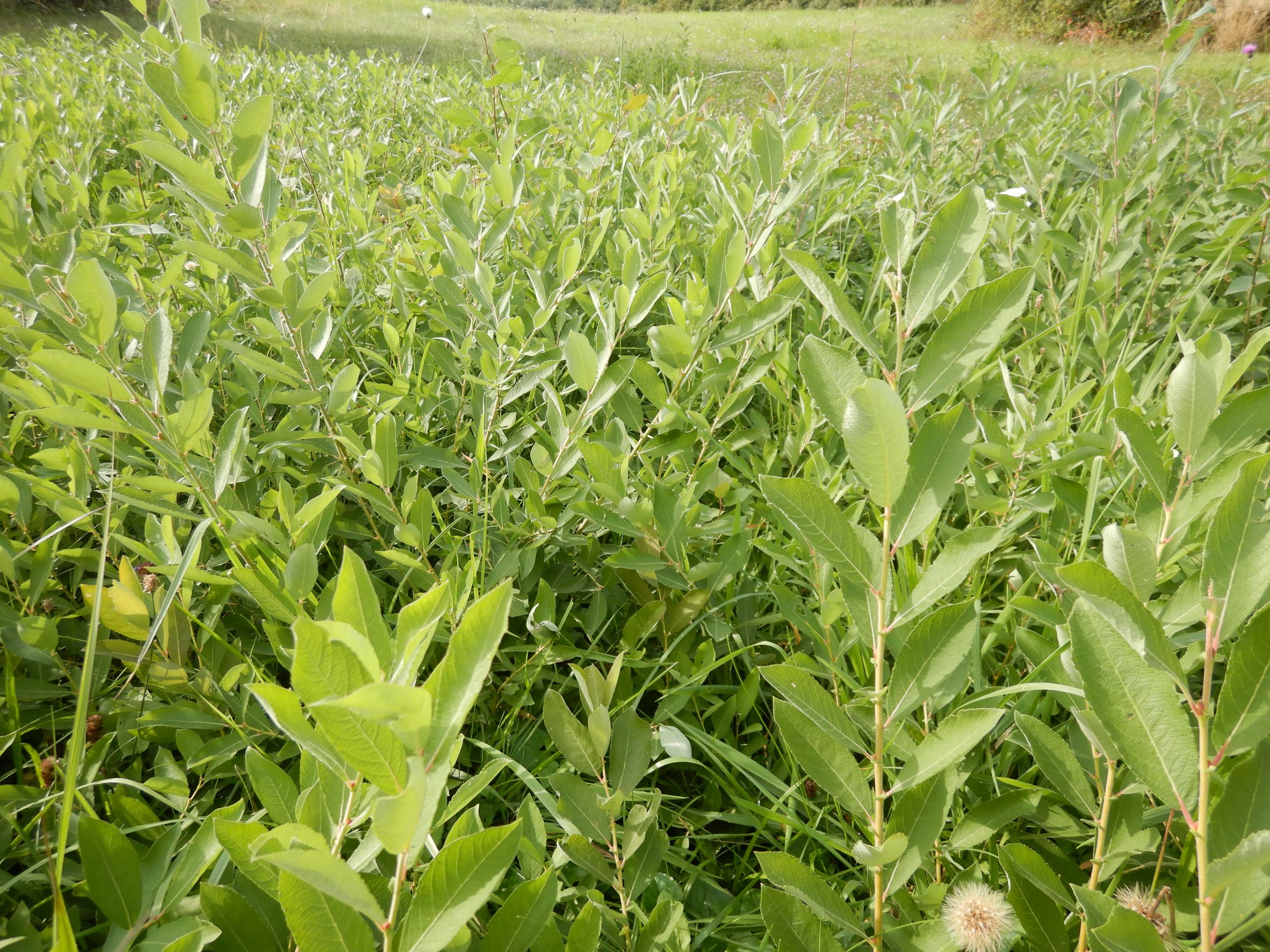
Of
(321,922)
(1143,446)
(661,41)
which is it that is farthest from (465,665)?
(661,41)

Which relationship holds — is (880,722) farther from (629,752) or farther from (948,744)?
(629,752)

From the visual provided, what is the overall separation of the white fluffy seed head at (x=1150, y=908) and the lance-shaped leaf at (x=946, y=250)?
0.60 meters

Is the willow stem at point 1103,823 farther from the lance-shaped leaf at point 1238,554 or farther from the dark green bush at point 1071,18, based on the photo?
the dark green bush at point 1071,18

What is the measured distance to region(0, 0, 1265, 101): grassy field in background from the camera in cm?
944

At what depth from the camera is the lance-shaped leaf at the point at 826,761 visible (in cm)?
81

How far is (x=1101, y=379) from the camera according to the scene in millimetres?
1858

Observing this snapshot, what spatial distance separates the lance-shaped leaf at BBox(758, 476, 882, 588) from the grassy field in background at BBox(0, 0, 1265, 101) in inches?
312

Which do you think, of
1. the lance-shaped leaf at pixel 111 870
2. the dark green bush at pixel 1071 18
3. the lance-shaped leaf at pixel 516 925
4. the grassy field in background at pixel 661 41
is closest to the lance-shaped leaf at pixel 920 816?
the lance-shaped leaf at pixel 516 925

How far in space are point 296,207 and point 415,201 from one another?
88 cm

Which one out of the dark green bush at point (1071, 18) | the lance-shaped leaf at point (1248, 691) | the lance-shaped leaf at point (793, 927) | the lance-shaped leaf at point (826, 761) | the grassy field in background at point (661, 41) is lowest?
the lance-shaped leaf at point (793, 927)

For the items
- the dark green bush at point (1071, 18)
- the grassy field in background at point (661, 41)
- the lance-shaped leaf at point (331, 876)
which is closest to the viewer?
the lance-shaped leaf at point (331, 876)

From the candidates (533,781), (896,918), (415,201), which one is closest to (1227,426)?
(896,918)

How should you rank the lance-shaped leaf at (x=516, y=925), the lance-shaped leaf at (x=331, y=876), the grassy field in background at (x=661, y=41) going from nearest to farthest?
the lance-shaped leaf at (x=331, y=876) < the lance-shaped leaf at (x=516, y=925) < the grassy field in background at (x=661, y=41)

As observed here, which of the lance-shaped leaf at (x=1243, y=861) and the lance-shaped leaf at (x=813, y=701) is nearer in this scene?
the lance-shaped leaf at (x=1243, y=861)
